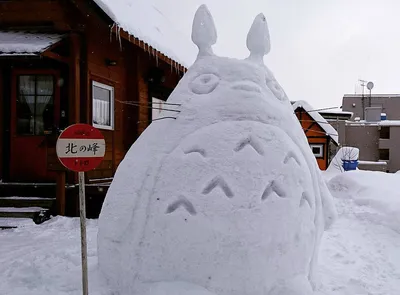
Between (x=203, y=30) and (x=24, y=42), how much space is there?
4.86m

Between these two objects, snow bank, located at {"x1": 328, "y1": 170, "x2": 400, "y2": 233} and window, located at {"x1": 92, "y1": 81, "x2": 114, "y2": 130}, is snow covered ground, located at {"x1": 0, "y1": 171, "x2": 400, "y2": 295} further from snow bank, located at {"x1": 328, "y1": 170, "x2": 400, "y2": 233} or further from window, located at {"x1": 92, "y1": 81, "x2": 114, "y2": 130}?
window, located at {"x1": 92, "y1": 81, "x2": 114, "y2": 130}

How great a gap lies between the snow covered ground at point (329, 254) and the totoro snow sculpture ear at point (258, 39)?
2.44 m

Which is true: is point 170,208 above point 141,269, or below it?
above

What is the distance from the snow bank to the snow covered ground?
0.07 feet

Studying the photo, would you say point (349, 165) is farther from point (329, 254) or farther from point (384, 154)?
point (384, 154)

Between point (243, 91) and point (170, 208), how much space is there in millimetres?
1241

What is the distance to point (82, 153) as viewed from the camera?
3307 millimetres

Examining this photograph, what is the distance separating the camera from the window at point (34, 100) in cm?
851

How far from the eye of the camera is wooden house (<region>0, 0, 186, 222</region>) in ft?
25.2

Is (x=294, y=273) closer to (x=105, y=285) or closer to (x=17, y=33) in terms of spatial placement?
(x=105, y=285)

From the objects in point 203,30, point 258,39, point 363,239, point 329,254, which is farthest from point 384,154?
point 203,30

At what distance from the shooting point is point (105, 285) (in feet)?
11.8

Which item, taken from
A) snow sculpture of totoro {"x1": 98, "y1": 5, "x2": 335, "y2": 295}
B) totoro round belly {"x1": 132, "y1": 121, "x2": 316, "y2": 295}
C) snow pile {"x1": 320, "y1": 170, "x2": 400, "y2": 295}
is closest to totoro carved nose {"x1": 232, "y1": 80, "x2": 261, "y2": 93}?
snow sculpture of totoro {"x1": 98, "y1": 5, "x2": 335, "y2": 295}

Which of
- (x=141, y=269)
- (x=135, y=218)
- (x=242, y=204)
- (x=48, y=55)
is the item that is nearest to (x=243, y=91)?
(x=242, y=204)
